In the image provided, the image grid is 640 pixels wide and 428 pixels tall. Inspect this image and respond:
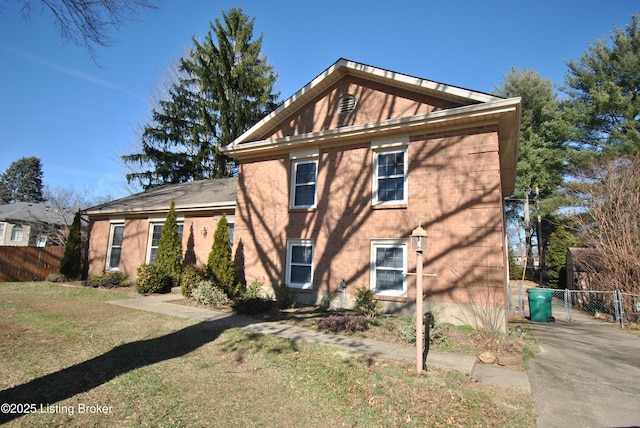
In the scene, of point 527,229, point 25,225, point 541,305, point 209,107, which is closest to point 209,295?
point 541,305

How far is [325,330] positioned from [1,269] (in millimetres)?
17943

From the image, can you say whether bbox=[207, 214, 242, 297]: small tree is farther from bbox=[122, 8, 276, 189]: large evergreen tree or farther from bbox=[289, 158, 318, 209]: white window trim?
bbox=[122, 8, 276, 189]: large evergreen tree

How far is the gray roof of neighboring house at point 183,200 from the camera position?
49.0 feet

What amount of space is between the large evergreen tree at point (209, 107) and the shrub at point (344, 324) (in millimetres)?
22253

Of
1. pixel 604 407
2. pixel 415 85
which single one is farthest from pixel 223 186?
pixel 604 407

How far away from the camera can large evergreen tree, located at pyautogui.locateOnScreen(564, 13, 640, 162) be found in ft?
73.0

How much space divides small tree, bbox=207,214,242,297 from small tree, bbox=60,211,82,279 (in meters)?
10.2

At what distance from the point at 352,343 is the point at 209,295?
5.71 m

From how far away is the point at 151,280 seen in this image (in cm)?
1331

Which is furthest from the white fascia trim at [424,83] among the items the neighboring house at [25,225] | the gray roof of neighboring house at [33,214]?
the neighboring house at [25,225]

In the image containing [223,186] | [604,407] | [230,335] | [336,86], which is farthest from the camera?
[223,186]

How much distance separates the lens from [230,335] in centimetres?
741

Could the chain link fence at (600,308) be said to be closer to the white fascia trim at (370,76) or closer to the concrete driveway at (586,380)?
the concrete driveway at (586,380)

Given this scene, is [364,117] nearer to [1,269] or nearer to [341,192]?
[341,192]
